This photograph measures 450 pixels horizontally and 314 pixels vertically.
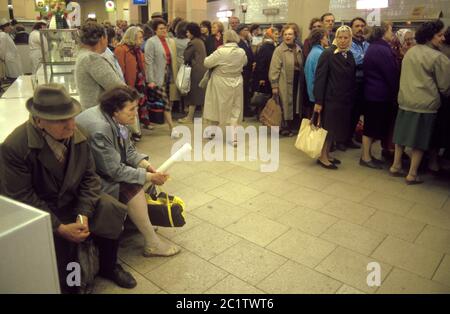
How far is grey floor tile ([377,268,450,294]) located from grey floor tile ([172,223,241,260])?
1139mm

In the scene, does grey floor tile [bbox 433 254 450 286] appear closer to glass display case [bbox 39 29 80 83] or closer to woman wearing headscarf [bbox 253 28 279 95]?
woman wearing headscarf [bbox 253 28 279 95]

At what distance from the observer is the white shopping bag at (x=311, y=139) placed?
4.49 metres

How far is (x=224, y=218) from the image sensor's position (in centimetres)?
350

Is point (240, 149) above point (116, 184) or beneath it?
beneath

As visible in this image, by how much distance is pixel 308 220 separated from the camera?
3.49 metres

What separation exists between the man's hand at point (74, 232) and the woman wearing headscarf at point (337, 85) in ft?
10.5

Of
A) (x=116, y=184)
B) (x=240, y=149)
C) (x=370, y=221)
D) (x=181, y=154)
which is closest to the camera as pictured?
(x=116, y=184)

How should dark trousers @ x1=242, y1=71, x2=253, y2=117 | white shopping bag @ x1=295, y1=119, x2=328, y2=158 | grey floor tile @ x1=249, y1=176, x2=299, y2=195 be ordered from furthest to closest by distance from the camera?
dark trousers @ x1=242, y1=71, x2=253, y2=117
white shopping bag @ x1=295, y1=119, x2=328, y2=158
grey floor tile @ x1=249, y1=176, x2=299, y2=195

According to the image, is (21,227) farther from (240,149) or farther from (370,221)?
(240,149)

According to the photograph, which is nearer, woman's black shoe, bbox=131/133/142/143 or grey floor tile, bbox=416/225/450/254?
grey floor tile, bbox=416/225/450/254

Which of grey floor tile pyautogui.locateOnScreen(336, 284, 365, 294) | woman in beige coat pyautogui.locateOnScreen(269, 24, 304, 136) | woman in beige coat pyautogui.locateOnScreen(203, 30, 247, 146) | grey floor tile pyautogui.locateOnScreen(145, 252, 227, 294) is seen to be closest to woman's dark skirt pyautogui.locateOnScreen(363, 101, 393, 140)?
woman in beige coat pyautogui.locateOnScreen(269, 24, 304, 136)

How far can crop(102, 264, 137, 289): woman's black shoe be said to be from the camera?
255 cm
